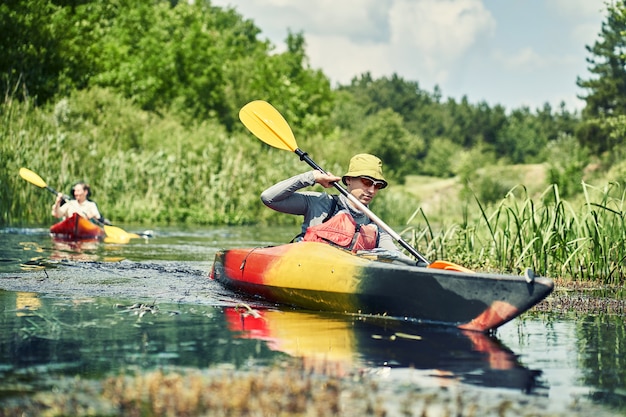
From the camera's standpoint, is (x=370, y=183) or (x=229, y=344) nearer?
(x=229, y=344)

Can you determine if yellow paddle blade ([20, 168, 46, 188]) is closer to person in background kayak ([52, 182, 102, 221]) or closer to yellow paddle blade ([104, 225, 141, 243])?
person in background kayak ([52, 182, 102, 221])

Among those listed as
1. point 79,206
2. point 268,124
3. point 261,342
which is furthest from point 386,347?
point 79,206

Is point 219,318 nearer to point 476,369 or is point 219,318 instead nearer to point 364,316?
point 364,316

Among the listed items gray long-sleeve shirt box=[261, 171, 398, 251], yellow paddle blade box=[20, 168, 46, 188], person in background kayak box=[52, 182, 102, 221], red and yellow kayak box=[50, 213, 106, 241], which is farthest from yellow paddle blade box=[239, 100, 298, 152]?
yellow paddle blade box=[20, 168, 46, 188]

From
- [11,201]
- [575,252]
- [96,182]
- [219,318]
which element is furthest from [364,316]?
[96,182]

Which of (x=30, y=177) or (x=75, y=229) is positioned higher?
(x=30, y=177)

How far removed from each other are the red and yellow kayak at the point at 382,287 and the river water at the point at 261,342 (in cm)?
11

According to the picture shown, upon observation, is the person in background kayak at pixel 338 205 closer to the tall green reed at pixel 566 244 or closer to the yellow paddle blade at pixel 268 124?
the yellow paddle blade at pixel 268 124

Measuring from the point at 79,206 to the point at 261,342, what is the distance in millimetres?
9772

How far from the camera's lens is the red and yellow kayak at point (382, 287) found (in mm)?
5879

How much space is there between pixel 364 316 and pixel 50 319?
201 cm

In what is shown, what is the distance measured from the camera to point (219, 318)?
21.3 ft

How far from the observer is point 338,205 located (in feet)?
24.7

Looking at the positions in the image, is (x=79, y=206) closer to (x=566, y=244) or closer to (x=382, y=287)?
(x=566, y=244)
